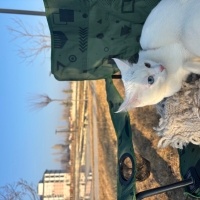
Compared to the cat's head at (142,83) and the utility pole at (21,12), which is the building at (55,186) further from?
the cat's head at (142,83)

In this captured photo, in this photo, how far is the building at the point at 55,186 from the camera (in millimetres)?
3744

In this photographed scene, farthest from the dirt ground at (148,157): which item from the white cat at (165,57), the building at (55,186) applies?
the white cat at (165,57)

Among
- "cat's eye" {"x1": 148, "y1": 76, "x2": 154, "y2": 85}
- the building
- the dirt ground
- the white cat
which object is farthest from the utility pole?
the building

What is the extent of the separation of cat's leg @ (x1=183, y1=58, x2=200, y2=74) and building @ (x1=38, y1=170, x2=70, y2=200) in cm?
301

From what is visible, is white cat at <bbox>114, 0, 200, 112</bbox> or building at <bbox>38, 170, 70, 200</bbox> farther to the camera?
building at <bbox>38, 170, 70, 200</bbox>

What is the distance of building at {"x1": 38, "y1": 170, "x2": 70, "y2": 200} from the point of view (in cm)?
374

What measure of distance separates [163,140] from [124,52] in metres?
0.34

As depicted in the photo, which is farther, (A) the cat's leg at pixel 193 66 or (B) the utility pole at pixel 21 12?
(B) the utility pole at pixel 21 12

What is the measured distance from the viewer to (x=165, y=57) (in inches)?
39.9

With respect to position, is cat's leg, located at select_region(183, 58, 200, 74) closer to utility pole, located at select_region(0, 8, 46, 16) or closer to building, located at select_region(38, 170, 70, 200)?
utility pole, located at select_region(0, 8, 46, 16)

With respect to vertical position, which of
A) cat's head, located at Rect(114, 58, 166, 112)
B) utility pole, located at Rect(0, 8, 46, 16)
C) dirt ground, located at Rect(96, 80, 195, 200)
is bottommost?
A: cat's head, located at Rect(114, 58, 166, 112)

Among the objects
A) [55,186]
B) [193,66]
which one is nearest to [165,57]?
[193,66]

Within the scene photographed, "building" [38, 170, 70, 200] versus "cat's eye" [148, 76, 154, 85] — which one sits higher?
"building" [38, 170, 70, 200]

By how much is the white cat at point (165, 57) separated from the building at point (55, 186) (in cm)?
296
